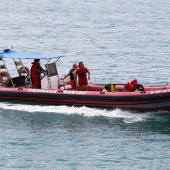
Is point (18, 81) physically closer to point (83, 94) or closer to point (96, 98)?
point (83, 94)

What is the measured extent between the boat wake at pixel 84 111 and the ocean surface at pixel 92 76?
40mm

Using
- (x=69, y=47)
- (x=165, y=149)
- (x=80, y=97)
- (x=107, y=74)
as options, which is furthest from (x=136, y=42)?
(x=165, y=149)

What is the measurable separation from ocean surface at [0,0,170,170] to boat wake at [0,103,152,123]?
0.13ft

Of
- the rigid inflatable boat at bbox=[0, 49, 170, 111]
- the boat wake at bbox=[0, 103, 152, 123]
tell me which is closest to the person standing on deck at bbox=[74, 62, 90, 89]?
the rigid inflatable boat at bbox=[0, 49, 170, 111]

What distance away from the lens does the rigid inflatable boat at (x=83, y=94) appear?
32031 millimetres

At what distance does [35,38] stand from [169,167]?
1303 inches

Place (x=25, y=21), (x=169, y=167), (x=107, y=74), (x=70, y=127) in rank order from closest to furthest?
1. (x=169, y=167)
2. (x=70, y=127)
3. (x=107, y=74)
4. (x=25, y=21)

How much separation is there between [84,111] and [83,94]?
2.27ft

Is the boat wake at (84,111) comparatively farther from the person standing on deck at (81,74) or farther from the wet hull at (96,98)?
the person standing on deck at (81,74)

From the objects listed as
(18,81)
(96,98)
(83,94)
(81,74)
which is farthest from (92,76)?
(96,98)

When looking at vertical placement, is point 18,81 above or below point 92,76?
above

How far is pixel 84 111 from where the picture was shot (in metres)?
32.7

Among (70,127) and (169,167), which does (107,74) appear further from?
(169,167)

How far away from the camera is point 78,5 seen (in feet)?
281
